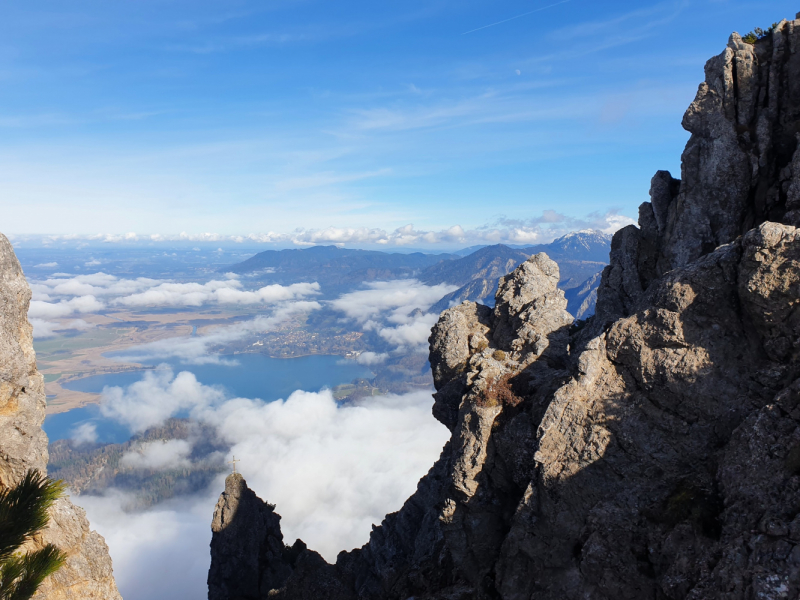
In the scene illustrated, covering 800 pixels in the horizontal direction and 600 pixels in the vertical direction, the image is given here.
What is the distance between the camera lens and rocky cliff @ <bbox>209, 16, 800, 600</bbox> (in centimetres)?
1436

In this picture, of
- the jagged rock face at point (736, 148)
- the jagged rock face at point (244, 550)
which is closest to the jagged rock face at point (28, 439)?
the jagged rock face at point (244, 550)

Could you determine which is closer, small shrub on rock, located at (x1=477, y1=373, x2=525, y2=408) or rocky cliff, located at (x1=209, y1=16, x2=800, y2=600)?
rocky cliff, located at (x1=209, y1=16, x2=800, y2=600)

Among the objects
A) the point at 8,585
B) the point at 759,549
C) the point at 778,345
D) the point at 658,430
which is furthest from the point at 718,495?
the point at 8,585

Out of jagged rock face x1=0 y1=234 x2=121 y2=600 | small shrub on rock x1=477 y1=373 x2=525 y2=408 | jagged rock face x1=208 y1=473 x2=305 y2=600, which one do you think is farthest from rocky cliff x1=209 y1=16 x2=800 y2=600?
jagged rock face x1=0 y1=234 x2=121 y2=600

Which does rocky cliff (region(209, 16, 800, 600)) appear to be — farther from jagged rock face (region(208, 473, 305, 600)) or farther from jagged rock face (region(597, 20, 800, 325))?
jagged rock face (region(208, 473, 305, 600))

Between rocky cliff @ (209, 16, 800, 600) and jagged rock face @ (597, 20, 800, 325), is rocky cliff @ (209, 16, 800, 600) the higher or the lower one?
the lower one

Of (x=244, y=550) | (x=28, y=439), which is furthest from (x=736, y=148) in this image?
(x=244, y=550)

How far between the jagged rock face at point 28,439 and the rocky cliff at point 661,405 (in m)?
18.2

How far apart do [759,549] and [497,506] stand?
1533 cm

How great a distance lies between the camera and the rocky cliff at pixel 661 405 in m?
14.4

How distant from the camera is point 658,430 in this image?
19.4 m

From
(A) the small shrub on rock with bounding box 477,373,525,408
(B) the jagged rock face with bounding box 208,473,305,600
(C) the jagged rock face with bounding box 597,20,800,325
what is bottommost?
(B) the jagged rock face with bounding box 208,473,305,600

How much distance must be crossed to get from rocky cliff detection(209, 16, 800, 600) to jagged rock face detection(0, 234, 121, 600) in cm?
1822

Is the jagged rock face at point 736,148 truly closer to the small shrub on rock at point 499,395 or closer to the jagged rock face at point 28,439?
the small shrub on rock at point 499,395
